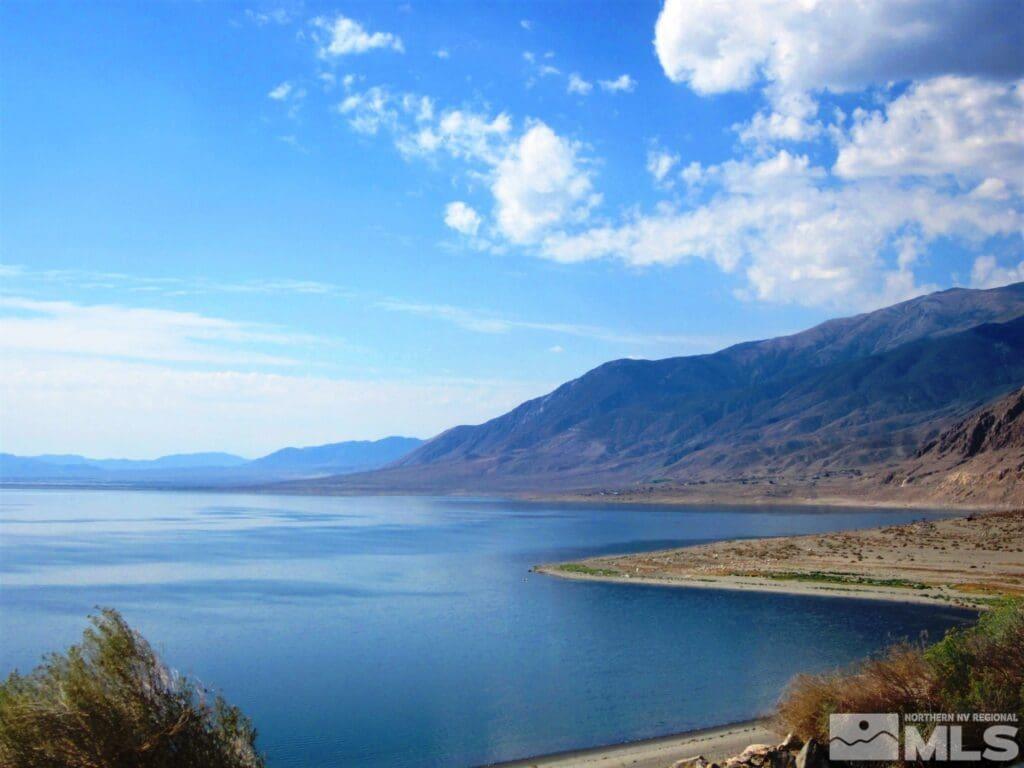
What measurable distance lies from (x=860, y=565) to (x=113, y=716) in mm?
49493

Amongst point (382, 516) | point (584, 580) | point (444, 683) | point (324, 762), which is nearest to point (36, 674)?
point (324, 762)

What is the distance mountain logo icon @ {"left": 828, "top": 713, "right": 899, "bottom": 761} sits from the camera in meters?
13.5

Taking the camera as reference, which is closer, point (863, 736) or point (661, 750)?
point (863, 736)

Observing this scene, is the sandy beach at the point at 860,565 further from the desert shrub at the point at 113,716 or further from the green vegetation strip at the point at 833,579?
the desert shrub at the point at 113,716

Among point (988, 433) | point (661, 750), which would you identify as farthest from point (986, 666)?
point (988, 433)

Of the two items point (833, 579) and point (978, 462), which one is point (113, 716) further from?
point (978, 462)

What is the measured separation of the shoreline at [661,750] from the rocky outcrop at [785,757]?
3.10 m

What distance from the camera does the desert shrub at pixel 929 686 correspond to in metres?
→ 14.7

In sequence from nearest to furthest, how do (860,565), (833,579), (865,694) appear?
(865,694) < (833,579) < (860,565)

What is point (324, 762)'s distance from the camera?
21469 mm

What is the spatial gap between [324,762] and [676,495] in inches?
6305

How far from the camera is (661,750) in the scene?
20.8 meters

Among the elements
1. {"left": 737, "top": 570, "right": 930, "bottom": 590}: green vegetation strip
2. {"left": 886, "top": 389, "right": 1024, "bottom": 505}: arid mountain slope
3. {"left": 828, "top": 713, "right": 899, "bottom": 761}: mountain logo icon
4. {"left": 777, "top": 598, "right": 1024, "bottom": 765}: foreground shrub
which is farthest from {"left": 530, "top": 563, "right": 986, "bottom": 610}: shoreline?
{"left": 886, "top": 389, "right": 1024, "bottom": 505}: arid mountain slope

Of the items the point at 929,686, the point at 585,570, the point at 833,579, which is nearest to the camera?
the point at 929,686
